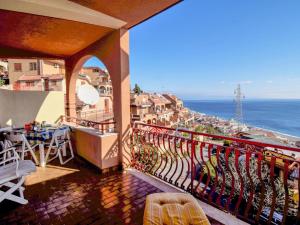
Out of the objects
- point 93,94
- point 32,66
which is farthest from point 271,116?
point 93,94

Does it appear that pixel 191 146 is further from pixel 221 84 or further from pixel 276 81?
pixel 221 84

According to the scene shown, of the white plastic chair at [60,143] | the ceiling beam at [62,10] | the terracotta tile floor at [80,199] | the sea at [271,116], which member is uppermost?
the ceiling beam at [62,10]

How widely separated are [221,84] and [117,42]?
2198 inches

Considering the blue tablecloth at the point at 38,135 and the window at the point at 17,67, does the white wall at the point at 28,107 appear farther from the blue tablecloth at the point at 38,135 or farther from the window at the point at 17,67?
the window at the point at 17,67

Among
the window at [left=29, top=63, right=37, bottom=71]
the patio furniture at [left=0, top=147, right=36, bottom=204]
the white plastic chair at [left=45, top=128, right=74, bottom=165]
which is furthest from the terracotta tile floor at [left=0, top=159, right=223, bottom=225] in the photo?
the window at [left=29, top=63, right=37, bottom=71]

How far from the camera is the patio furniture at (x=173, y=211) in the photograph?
1.37 m

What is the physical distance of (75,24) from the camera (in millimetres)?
3270

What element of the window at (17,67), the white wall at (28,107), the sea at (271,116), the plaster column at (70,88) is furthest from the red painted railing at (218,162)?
the sea at (271,116)

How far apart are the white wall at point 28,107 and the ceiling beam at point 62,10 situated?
3307 mm

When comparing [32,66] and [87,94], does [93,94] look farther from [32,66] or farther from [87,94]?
[32,66]

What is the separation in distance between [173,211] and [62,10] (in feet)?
11.0

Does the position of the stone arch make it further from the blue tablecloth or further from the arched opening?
the blue tablecloth

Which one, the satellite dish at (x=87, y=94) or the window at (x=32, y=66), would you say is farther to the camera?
the window at (x=32, y=66)

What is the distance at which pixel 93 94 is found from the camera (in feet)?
20.2
